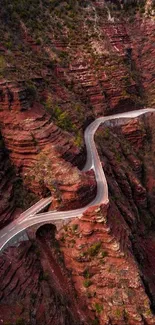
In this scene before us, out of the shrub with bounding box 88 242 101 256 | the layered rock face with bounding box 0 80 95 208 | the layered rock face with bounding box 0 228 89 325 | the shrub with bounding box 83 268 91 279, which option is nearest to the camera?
the layered rock face with bounding box 0 228 89 325

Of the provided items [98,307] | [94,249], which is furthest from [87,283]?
[94,249]

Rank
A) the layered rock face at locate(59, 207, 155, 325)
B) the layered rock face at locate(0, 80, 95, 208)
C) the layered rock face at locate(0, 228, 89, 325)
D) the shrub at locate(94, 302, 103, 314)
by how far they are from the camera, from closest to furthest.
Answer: the layered rock face at locate(0, 228, 89, 325) < the layered rock face at locate(59, 207, 155, 325) < the shrub at locate(94, 302, 103, 314) < the layered rock face at locate(0, 80, 95, 208)

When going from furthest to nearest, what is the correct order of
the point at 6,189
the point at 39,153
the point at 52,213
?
the point at 39,153 < the point at 52,213 < the point at 6,189

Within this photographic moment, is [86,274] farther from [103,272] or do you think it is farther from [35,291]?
[35,291]

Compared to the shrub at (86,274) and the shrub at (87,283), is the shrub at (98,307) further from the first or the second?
the shrub at (86,274)

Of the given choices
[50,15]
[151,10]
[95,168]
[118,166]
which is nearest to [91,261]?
[95,168]

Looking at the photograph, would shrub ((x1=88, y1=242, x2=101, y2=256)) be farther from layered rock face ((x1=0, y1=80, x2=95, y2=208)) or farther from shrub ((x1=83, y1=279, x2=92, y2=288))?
layered rock face ((x1=0, y1=80, x2=95, y2=208))

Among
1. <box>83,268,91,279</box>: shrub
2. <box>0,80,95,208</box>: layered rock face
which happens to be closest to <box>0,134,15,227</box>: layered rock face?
<box>0,80,95,208</box>: layered rock face

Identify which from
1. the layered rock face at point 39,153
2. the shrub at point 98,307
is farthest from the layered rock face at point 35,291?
the layered rock face at point 39,153
